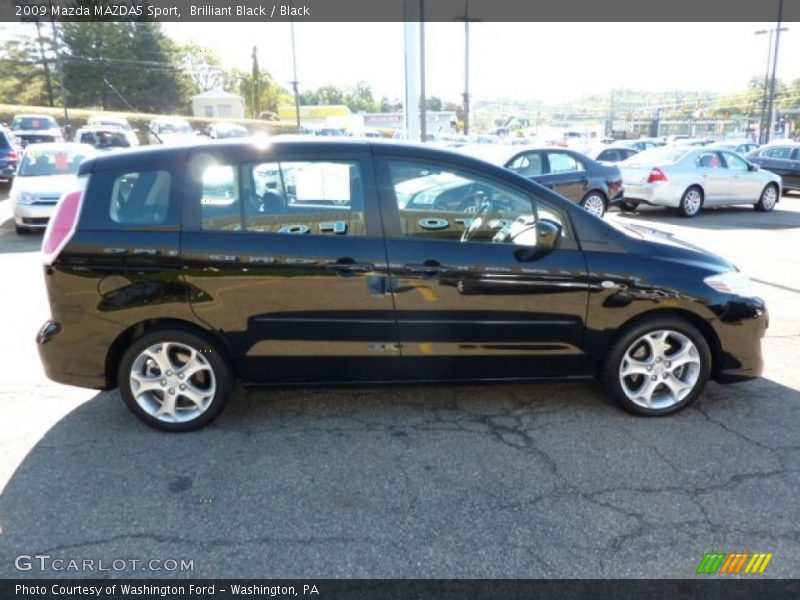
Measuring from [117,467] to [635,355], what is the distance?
313cm

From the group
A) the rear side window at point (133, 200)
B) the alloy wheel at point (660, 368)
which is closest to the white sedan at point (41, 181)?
the rear side window at point (133, 200)

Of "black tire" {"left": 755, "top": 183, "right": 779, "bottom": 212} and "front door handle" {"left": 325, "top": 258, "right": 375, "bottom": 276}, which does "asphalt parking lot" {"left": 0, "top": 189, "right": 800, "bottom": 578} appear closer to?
"front door handle" {"left": 325, "top": 258, "right": 375, "bottom": 276}

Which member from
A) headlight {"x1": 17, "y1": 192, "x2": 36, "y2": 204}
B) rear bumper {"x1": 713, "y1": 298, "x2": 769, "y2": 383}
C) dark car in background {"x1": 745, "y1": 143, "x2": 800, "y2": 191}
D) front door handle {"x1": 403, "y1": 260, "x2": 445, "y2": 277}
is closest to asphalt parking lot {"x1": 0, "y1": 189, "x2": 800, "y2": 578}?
rear bumper {"x1": 713, "y1": 298, "x2": 769, "y2": 383}

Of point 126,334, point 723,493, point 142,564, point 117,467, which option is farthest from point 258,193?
point 723,493

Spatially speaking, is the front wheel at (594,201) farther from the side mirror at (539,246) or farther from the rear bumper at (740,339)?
the side mirror at (539,246)

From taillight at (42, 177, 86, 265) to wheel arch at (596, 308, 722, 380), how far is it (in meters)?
3.27

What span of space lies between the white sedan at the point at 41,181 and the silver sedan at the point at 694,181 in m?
11.1

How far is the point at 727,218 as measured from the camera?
1313cm

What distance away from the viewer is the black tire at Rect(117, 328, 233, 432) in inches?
136

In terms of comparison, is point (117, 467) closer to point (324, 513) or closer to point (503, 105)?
point (324, 513)

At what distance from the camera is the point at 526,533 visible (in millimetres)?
2623

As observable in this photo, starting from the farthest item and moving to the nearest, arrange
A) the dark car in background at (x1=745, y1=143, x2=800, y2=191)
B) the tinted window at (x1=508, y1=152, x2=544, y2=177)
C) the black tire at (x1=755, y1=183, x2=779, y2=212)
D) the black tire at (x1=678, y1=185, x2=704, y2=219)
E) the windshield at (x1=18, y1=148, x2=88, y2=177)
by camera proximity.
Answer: the dark car in background at (x1=745, y1=143, x2=800, y2=191), the black tire at (x1=755, y1=183, x2=779, y2=212), the black tire at (x1=678, y1=185, x2=704, y2=219), the tinted window at (x1=508, y1=152, x2=544, y2=177), the windshield at (x1=18, y1=148, x2=88, y2=177)

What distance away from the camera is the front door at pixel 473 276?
3.44 meters

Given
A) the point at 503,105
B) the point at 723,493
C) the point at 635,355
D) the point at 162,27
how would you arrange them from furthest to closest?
1. the point at 503,105
2. the point at 162,27
3. the point at 635,355
4. the point at 723,493
